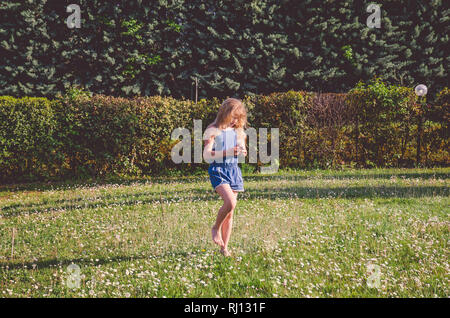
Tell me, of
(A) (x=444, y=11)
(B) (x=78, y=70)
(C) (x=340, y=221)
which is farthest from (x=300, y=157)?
(A) (x=444, y=11)

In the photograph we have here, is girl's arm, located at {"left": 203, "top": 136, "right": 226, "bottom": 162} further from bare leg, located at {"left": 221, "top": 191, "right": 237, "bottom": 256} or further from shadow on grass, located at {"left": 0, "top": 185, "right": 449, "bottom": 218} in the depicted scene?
shadow on grass, located at {"left": 0, "top": 185, "right": 449, "bottom": 218}

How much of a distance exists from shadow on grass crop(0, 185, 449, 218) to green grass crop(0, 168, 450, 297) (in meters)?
0.04

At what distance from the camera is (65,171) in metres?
12.1

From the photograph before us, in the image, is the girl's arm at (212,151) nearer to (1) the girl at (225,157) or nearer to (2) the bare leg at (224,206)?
(1) the girl at (225,157)

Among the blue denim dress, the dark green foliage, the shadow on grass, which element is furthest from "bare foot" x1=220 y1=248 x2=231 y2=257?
the dark green foliage

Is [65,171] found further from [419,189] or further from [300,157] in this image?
[419,189]

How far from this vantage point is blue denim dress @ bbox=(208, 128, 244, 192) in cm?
450

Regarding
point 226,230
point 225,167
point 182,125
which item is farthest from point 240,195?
point 182,125

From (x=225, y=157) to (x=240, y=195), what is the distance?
145 inches

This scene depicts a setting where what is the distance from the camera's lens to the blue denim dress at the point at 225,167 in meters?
4.50

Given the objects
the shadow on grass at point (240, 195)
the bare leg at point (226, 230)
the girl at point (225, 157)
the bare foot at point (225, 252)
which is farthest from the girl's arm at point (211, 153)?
the shadow on grass at point (240, 195)

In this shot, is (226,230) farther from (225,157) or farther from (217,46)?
(217,46)

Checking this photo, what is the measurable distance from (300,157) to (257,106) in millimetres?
2323

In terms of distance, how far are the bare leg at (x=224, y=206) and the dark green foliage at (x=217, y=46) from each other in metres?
18.4
